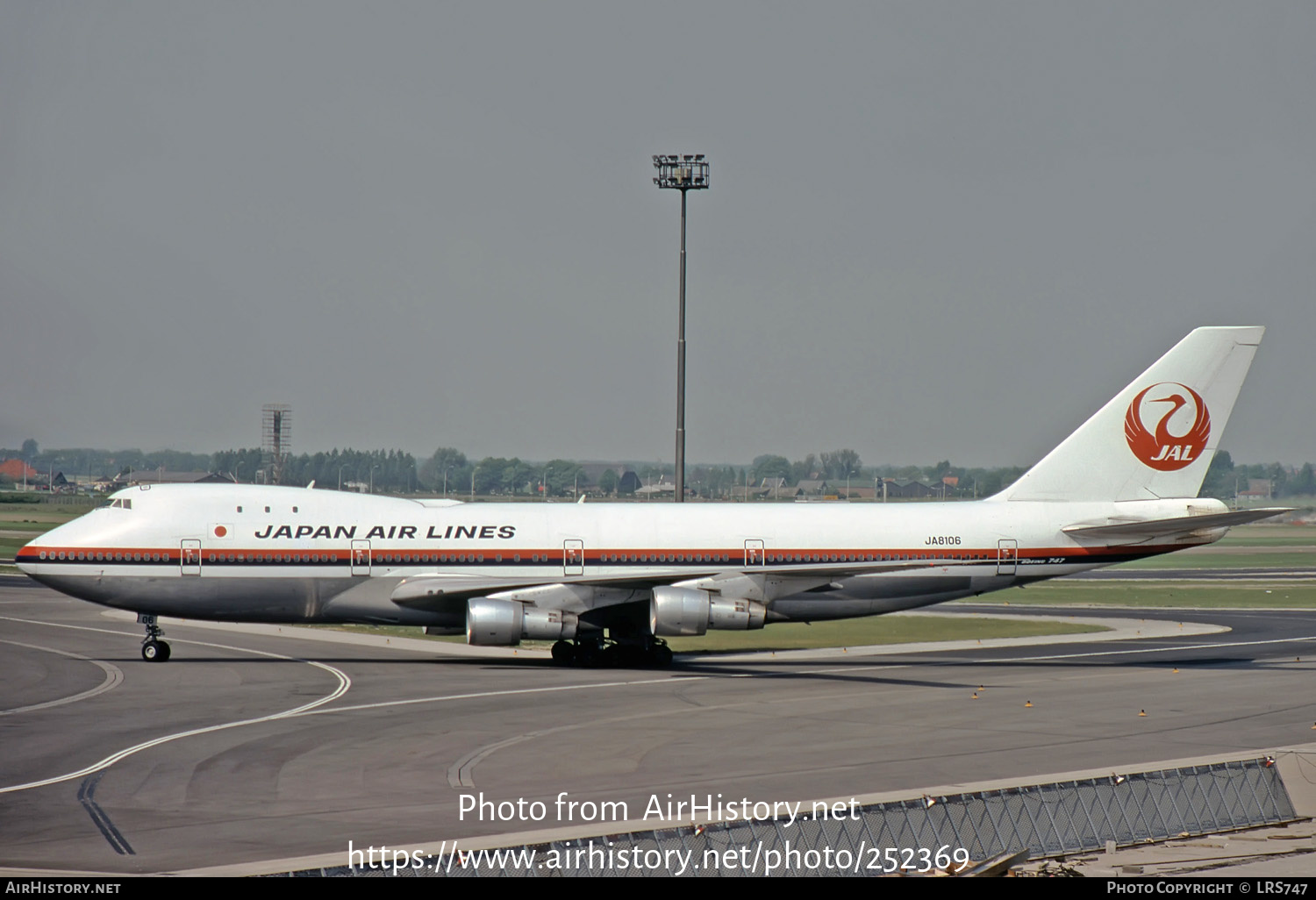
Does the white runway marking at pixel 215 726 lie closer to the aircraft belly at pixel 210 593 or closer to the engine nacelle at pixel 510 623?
the aircraft belly at pixel 210 593

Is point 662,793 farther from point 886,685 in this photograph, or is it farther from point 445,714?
point 886,685

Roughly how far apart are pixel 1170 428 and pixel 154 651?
30.6 metres

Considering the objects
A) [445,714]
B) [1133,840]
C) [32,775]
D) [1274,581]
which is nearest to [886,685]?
[445,714]

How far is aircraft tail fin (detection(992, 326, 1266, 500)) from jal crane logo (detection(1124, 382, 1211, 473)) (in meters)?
0.03

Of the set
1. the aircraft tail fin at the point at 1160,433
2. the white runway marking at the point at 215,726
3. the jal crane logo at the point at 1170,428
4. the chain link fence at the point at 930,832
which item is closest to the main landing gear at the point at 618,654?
the white runway marking at the point at 215,726

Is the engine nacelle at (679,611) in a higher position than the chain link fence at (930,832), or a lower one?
higher

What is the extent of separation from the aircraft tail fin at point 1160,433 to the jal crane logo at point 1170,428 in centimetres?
3

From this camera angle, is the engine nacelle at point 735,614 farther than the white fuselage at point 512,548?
No

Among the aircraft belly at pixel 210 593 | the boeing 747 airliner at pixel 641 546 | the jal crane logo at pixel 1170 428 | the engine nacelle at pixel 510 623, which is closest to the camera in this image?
the engine nacelle at pixel 510 623

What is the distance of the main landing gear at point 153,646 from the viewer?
1517 inches

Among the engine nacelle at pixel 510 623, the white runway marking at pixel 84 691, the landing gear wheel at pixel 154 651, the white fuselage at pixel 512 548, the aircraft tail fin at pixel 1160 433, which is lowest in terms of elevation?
the white runway marking at pixel 84 691

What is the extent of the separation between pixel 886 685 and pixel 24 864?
22.6 metres

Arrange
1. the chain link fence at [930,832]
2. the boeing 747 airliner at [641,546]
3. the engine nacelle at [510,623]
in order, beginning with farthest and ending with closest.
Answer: the boeing 747 airliner at [641,546] < the engine nacelle at [510,623] < the chain link fence at [930,832]

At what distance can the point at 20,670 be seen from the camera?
119 ft
